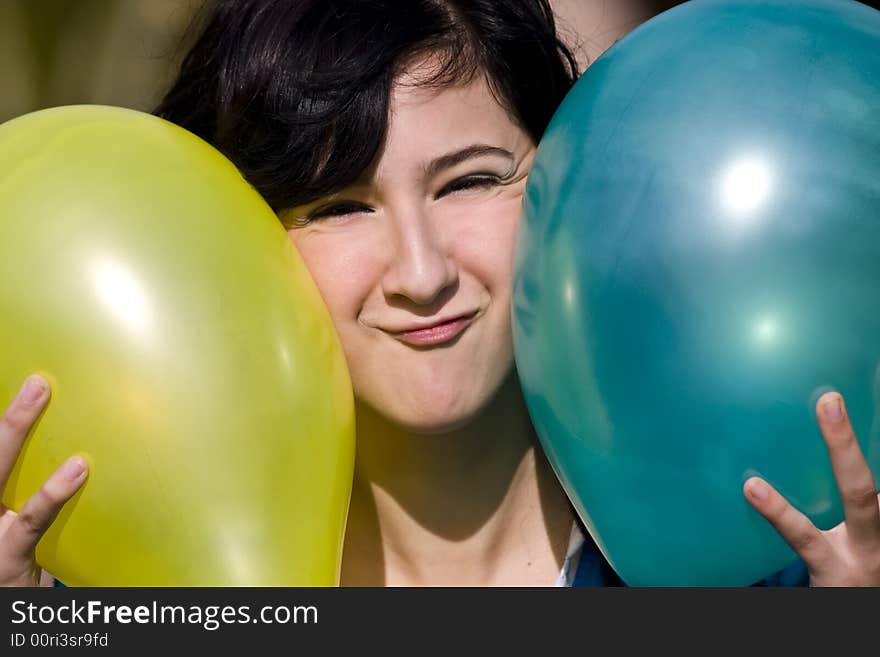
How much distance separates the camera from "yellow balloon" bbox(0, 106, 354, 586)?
1267 millimetres

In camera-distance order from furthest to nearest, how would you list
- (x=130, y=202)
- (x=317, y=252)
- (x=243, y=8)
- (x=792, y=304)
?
(x=243, y=8) → (x=317, y=252) → (x=130, y=202) → (x=792, y=304)

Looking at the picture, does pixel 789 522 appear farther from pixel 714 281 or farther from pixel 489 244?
pixel 489 244

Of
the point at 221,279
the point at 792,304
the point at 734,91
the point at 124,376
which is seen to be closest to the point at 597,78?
the point at 734,91

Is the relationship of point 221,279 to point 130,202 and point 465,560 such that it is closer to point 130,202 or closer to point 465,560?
point 130,202

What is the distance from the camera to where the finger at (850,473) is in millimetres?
1234

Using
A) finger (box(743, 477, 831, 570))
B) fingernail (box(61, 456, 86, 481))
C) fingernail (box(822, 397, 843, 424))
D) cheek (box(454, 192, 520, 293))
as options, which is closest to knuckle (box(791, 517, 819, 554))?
finger (box(743, 477, 831, 570))

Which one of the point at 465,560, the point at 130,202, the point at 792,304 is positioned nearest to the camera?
the point at 792,304

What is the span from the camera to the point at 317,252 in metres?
1.57

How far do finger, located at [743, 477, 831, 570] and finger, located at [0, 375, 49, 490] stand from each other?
708mm

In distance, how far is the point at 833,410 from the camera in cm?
123

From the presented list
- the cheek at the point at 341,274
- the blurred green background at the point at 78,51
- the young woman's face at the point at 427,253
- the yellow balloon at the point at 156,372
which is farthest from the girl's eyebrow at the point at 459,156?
the blurred green background at the point at 78,51

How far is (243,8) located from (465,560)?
2.75 feet

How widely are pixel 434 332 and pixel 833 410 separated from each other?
514 millimetres
